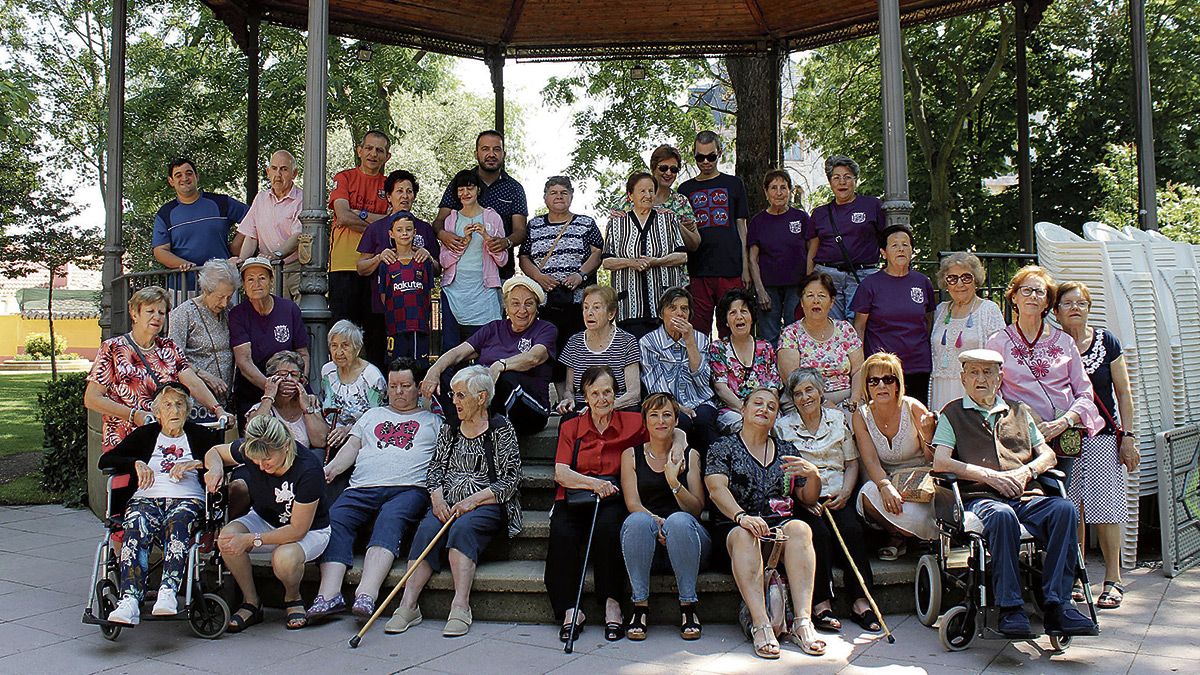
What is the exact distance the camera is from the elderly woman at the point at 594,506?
4.75 metres

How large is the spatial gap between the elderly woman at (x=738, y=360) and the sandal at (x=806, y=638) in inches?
58.9

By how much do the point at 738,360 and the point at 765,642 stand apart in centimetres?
191

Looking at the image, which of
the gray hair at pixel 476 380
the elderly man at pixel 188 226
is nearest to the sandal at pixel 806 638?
the gray hair at pixel 476 380

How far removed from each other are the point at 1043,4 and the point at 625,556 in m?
7.02

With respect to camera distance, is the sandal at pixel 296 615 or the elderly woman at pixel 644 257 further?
the elderly woman at pixel 644 257

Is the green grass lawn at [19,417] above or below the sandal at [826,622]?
above

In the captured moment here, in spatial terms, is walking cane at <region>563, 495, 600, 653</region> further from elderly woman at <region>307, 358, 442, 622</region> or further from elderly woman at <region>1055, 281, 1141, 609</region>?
elderly woman at <region>1055, 281, 1141, 609</region>

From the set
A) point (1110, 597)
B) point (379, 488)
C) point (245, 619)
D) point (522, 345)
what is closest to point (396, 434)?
point (379, 488)

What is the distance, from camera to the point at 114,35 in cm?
826

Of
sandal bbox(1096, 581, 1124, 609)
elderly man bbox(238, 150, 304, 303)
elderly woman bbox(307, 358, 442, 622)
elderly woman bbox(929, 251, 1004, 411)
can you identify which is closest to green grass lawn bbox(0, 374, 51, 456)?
elderly man bbox(238, 150, 304, 303)

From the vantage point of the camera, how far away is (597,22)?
9734 mm

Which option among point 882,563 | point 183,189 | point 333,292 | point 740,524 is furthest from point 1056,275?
point 183,189

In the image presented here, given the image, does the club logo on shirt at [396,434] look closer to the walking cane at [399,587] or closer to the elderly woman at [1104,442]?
the walking cane at [399,587]


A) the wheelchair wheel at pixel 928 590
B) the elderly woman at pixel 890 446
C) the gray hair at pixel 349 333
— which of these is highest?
the gray hair at pixel 349 333
